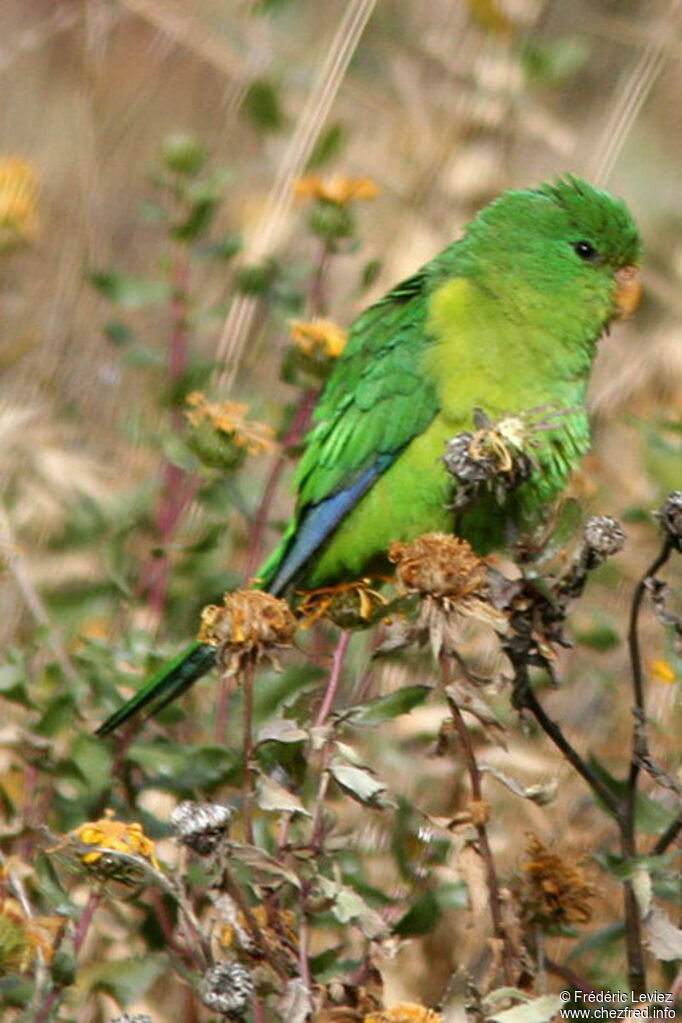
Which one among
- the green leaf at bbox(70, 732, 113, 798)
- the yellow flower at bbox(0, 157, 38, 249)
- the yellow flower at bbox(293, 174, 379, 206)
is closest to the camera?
the green leaf at bbox(70, 732, 113, 798)

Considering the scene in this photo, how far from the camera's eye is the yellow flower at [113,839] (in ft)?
5.24

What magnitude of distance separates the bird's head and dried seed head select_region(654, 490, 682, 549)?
94 cm

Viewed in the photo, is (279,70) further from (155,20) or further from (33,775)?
(33,775)

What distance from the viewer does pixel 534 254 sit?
264 centimetres

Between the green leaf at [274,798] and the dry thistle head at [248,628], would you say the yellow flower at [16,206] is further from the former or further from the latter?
the green leaf at [274,798]

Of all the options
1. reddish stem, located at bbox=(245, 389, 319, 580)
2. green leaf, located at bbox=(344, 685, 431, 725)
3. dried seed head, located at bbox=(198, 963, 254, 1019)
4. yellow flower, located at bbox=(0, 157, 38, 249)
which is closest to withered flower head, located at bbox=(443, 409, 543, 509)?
green leaf, located at bbox=(344, 685, 431, 725)

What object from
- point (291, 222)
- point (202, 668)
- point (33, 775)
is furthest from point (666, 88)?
point (33, 775)

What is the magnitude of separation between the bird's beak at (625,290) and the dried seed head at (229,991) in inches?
57.8

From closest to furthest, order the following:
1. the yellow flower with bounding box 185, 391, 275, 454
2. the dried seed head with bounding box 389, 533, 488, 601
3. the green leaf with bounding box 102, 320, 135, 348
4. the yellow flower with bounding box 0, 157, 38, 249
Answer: the dried seed head with bounding box 389, 533, 488, 601
the yellow flower with bounding box 185, 391, 275, 454
the green leaf with bounding box 102, 320, 135, 348
the yellow flower with bounding box 0, 157, 38, 249

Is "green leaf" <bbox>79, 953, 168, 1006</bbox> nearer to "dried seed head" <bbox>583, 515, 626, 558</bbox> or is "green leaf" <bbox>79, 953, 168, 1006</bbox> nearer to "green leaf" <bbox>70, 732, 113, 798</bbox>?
"green leaf" <bbox>70, 732, 113, 798</bbox>

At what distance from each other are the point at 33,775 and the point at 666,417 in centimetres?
134

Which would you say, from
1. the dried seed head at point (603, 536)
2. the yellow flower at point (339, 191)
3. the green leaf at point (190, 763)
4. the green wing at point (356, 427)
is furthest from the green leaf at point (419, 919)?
the yellow flower at point (339, 191)

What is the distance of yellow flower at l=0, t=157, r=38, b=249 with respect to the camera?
2945 millimetres

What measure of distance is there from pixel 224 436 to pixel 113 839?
0.87 metres
